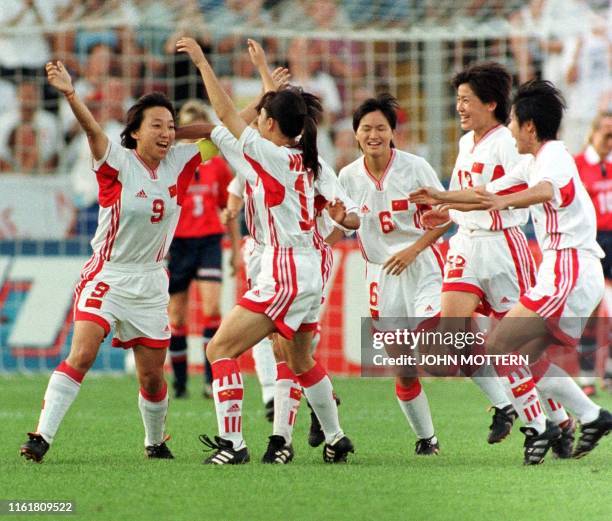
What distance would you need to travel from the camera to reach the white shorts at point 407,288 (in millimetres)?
8445

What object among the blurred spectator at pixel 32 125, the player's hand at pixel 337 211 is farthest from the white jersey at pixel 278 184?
the blurred spectator at pixel 32 125

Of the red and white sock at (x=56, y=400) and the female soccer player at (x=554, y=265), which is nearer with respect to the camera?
the female soccer player at (x=554, y=265)

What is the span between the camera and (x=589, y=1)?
16703 millimetres

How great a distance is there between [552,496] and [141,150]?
2.94m

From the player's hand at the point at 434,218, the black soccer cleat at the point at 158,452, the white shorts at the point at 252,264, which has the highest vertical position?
the player's hand at the point at 434,218

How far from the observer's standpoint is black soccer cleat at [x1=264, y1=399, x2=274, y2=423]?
10008mm

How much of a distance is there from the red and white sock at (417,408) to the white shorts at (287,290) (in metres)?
1.01

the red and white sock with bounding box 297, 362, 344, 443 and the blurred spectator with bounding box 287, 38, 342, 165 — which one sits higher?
the blurred spectator with bounding box 287, 38, 342, 165

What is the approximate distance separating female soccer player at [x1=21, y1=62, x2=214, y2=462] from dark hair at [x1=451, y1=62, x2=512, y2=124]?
187 cm

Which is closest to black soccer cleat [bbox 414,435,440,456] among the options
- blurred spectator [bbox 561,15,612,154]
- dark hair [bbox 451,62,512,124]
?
dark hair [bbox 451,62,512,124]

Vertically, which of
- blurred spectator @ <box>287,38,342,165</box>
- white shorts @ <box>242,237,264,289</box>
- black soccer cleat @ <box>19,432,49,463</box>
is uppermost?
blurred spectator @ <box>287,38,342,165</box>

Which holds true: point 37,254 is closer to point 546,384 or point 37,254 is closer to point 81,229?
point 81,229

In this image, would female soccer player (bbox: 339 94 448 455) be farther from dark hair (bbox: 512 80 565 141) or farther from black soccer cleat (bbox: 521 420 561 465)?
dark hair (bbox: 512 80 565 141)

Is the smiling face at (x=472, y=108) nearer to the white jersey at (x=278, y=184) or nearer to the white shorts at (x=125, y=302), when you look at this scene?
the white jersey at (x=278, y=184)
